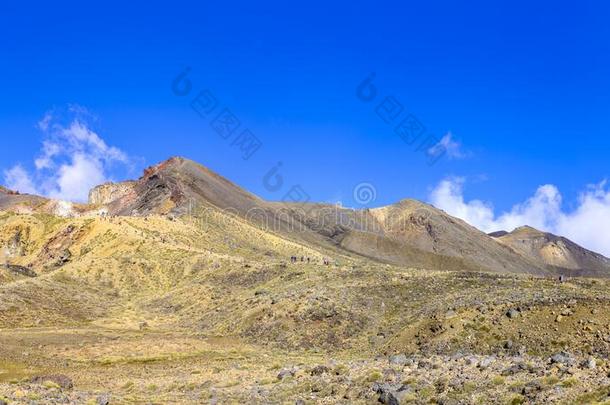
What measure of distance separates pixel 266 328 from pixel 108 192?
512 ft

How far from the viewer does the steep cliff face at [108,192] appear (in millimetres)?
185875

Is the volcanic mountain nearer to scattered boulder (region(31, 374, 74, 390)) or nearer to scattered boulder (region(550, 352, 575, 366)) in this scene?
scattered boulder (region(31, 374, 74, 390))

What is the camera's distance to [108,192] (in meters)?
191

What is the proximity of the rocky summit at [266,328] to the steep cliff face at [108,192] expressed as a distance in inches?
3215

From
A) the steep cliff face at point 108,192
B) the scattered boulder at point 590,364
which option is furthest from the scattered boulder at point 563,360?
the steep cliff face at point 108,192

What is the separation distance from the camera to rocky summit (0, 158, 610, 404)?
22.6m

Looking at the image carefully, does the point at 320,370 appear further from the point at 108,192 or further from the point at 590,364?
the point at 108,192

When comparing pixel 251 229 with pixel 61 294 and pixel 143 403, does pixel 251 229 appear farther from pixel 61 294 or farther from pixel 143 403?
pixel 143 403

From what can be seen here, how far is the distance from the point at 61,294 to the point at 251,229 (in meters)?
52.6

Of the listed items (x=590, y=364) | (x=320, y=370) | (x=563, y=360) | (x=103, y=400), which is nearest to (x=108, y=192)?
(x=320, y=370)

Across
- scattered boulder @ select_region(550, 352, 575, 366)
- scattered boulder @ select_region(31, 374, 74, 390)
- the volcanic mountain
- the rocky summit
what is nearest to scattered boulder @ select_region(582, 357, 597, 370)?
the rocky summit

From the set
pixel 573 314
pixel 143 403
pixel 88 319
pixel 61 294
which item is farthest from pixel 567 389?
pixel 61 294

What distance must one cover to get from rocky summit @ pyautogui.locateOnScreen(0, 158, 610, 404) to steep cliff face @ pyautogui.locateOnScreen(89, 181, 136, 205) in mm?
81664

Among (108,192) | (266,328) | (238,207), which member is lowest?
(266,328)
